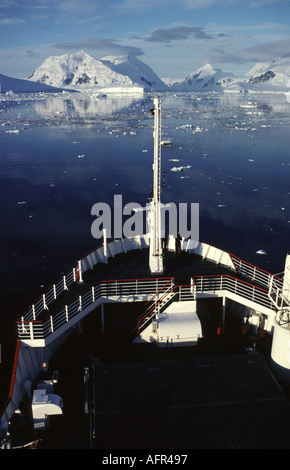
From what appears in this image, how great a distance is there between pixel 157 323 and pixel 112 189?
26292 millimetres

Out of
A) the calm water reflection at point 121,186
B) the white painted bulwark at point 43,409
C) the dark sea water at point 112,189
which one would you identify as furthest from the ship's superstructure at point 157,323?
the calm water reflection at point 121,186

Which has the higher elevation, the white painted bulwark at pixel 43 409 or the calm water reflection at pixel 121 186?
the calm water reflection at pixel 121 186

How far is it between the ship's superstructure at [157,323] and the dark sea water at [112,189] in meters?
2.10

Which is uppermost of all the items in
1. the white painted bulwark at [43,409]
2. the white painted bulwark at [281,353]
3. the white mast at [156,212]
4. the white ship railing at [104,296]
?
the white mast at [156,212]

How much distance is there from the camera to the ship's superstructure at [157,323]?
11.2m

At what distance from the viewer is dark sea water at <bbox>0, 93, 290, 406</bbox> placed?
80.1 feet

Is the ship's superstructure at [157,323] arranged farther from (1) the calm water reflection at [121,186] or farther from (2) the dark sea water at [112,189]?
(1) the calm water reflection at [121,186]

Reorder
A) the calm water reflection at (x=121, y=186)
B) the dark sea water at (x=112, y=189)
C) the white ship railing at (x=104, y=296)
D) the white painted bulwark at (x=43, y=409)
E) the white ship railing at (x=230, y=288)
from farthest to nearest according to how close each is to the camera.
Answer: the calm water reflection at (x=121, y=186) → the dark sea water at (x=112, y=189) → the white ship railing at (x=230, y=288) → the white ship railing at (x=104, y=296) → the white painted bulwark at (x=43, y=409)

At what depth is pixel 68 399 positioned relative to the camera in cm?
1216

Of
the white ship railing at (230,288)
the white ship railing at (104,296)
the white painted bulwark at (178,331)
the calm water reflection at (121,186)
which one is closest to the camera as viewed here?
the white ship railing at (104,296)

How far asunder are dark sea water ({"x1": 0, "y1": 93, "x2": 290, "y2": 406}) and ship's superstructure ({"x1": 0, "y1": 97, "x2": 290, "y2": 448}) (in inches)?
82.6

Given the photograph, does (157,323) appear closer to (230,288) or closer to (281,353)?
(230,288)

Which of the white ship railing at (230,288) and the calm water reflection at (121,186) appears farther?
the calm water reflection at (121,186)

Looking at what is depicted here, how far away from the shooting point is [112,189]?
38.9 metres
